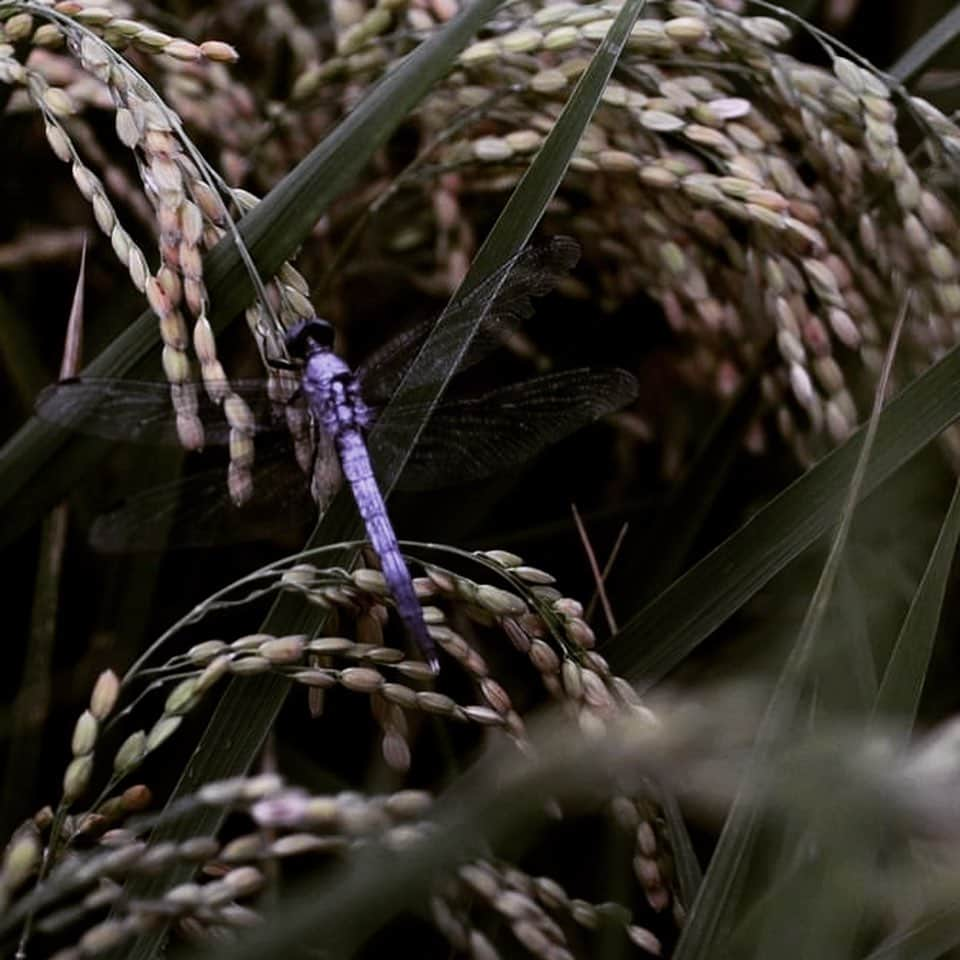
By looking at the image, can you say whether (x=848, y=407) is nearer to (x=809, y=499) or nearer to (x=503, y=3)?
(x=809, y=499)

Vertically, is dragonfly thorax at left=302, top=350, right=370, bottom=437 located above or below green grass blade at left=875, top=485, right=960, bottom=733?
below

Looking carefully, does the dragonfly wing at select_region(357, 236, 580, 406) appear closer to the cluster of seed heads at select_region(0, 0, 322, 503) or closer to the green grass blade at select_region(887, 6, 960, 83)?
the cluster of seed heads at select_region(0, 0, 322, 503)

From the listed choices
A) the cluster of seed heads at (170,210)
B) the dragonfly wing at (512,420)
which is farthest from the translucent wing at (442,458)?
the cluster of seed heads at (170,210)

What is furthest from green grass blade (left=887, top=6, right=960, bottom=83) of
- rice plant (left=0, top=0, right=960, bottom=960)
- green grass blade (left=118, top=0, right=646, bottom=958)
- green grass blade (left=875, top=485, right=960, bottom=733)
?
green grass blade (left=875, top=485, right=960, bottom=733)

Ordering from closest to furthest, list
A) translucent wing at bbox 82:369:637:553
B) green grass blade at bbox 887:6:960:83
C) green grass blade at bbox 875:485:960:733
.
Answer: green grass blade at bbox 875:485:960:733
translucent wing at bbox 82:369:637:553
green grass blade at bbox 887:6:960:83

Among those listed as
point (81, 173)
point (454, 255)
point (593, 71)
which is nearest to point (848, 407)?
point (593, 71)

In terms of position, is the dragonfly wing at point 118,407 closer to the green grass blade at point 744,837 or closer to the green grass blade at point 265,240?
the green grass blade at point 265,240
